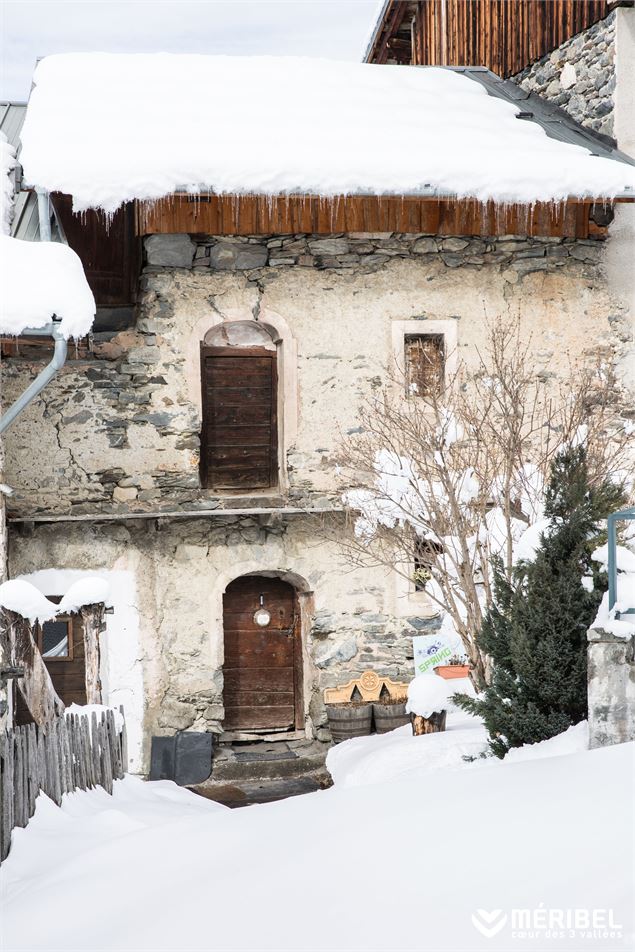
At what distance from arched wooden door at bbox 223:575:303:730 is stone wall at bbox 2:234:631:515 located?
108 cm

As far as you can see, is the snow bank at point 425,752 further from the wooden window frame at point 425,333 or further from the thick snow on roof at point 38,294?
the thick snow on roof at point 38,294

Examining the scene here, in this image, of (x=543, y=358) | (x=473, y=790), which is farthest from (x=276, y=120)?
(x=473, y=790)

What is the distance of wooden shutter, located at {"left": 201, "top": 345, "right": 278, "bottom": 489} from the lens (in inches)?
415

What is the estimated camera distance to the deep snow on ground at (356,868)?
3.94 metres

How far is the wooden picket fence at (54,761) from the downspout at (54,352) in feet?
8.66

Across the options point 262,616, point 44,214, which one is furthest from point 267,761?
point 44,214

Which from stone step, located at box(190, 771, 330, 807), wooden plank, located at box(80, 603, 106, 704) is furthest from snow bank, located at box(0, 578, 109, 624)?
stone step, located at box(190, 771, 330, 807)

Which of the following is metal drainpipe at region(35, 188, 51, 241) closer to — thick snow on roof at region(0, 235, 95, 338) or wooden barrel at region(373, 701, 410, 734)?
thick snow on roof at region(0, 235, 95, 338)

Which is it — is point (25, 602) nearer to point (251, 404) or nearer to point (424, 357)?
point (251, 404)

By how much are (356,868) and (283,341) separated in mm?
6497

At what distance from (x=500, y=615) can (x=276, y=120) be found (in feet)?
18.5

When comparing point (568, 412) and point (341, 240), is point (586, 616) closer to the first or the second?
point (568, 412)

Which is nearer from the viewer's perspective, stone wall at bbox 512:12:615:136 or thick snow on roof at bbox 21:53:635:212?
thick snow on roof at bbox 21:53:635:212

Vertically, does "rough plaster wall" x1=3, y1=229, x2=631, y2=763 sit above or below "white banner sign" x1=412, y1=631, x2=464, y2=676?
above
